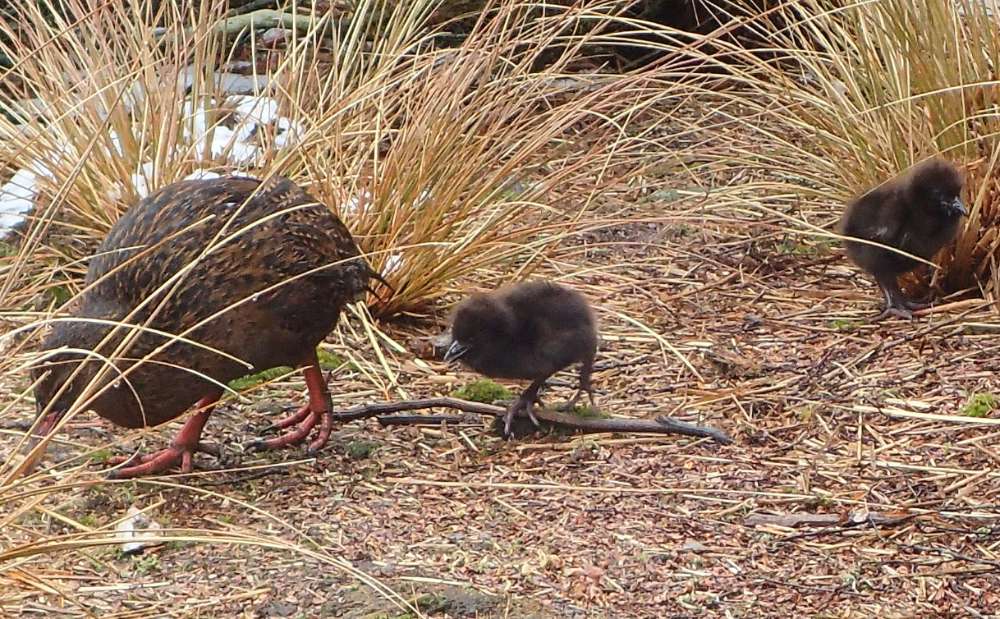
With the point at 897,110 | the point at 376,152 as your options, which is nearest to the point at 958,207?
the point at 897,110

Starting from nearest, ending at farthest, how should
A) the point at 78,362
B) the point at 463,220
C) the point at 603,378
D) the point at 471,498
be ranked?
the point at 78,362 < the point at 471,498 < the point at 603,378 < the point at 463,220

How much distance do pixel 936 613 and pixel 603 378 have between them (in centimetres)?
190

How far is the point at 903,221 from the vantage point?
522 centimetres

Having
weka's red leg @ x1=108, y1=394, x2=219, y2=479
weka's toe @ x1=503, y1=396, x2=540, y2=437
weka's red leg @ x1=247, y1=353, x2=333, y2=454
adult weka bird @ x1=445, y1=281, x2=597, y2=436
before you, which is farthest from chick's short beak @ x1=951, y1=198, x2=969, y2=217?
weka's red leg @ x1=108, y1=394, x2=219, y2=479

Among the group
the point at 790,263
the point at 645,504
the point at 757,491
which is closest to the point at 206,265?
the point at 645,504

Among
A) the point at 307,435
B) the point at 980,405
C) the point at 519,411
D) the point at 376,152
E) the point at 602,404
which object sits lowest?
the point at 980,405

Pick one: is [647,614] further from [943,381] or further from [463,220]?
[463,220]

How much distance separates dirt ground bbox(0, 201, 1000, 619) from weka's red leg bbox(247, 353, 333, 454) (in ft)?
0.17

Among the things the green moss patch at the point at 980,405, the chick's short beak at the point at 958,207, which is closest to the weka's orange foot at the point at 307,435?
the green moss patch at the point at 980,405

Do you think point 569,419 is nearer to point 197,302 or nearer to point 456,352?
point 456,352

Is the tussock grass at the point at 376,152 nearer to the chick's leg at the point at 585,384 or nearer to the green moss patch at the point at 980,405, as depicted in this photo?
the chick's leg at the point at 585,384

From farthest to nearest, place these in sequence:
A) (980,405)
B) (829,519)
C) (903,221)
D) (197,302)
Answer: (903,221), (980,405), (197,302), (829,519)

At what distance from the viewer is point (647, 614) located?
11.5ft

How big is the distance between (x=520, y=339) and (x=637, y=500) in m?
0.69
